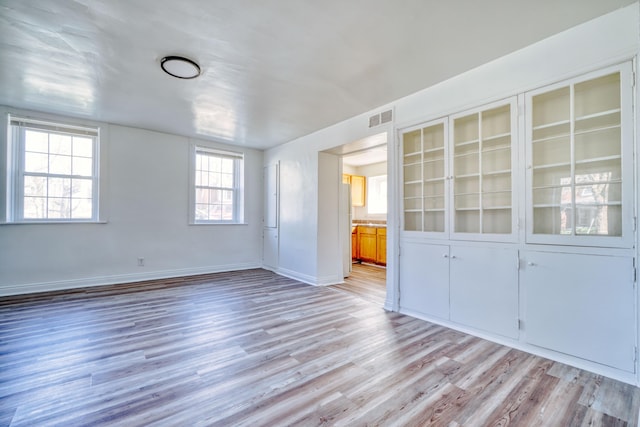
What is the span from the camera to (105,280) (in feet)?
15.8

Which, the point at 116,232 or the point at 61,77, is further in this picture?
the point at 116,232

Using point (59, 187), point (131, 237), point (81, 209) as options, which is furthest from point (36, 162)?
point (131, 237)

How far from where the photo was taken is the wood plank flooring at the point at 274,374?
5.63 ft

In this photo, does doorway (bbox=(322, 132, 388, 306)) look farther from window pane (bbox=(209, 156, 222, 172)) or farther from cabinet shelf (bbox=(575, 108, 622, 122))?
window pane (bbox=(209, 156, 222, 172))

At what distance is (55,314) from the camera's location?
11.0 ft

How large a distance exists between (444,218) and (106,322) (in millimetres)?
3900

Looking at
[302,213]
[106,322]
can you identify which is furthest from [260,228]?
[106,322]

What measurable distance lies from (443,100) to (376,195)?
16.5 ft

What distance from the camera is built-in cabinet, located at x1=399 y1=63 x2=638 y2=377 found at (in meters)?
2.15

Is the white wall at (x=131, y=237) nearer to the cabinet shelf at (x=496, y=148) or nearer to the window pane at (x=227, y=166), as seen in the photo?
the window pane at (x=227, y=166)

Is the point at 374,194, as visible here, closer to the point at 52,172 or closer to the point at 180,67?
the point at 180,67

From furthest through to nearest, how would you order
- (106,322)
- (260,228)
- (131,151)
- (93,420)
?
(260,228) → (131,151) → (106,322) → (93,420)

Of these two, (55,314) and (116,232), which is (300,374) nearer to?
(55,314)

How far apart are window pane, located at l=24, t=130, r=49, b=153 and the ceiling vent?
496 cm
